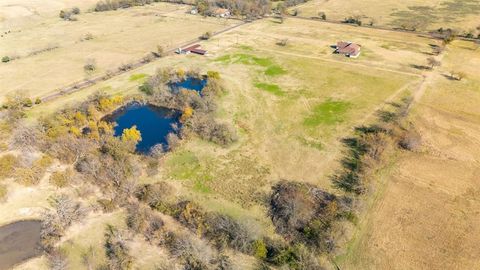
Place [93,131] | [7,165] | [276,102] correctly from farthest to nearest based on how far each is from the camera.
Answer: [276,102], [93,131], [7,165]

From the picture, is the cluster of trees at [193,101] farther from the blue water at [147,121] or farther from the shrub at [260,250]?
the shrub at [260,250]

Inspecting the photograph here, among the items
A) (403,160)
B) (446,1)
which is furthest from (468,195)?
(446,1)

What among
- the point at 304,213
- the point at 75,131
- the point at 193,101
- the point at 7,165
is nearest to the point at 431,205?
the point at 304,213

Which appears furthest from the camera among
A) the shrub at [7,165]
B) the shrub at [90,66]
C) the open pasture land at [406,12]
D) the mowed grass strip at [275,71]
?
the open pasture land at [406,12]

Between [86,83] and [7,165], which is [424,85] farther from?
[7,165]

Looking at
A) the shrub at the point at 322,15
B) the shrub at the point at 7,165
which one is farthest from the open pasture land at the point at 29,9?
the shrub at the point at 322,15

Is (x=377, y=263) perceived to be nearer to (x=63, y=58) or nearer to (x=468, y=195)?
(x=468, y=195)

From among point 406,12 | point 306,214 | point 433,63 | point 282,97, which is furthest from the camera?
point 406,12
